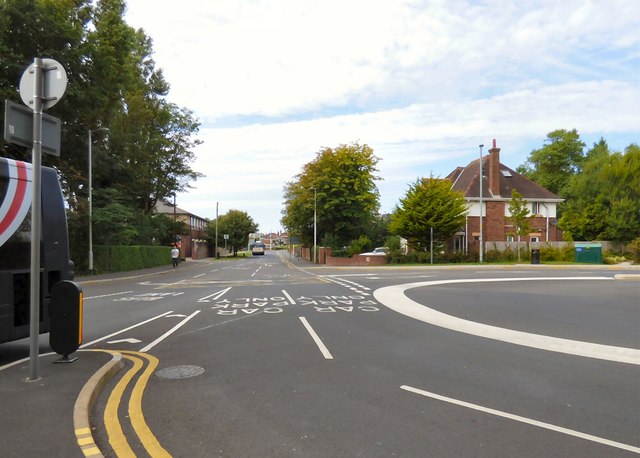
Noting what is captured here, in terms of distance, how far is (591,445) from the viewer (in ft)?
12.2

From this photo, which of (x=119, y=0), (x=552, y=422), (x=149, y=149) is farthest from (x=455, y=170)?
(x=552, y=422)

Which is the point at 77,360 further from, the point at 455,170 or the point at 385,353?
the point at 455,170

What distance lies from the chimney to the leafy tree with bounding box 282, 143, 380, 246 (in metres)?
13.1

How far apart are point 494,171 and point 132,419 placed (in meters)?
48.1

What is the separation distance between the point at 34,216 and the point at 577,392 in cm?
660

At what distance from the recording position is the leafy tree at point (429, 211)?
120ft

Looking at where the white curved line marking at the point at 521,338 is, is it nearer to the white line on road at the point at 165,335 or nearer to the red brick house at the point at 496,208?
the white line on road at the point at 165,335

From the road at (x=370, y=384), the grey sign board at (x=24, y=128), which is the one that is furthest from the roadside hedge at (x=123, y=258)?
the grey sign board at (x=24, y=128)

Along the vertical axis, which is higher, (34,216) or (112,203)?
(112,203)

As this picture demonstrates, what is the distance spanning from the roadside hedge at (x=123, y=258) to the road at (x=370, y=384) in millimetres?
19835

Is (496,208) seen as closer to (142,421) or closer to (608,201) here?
(608,201)

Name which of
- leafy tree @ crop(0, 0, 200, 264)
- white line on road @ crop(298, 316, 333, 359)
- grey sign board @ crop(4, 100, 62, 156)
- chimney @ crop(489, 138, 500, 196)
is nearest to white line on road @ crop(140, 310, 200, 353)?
white line on road @ crop(298, 316, 333, 359)

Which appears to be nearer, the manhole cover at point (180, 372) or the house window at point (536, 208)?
the manhole cover at point (180, 372)

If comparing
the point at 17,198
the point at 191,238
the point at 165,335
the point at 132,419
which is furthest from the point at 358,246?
the point at 191,238
